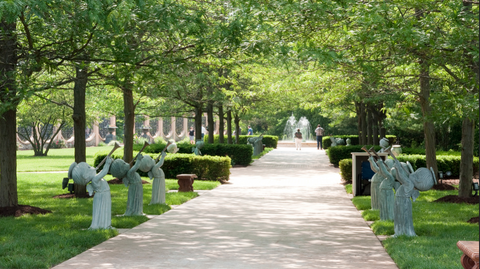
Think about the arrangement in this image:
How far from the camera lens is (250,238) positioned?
8.12 metres

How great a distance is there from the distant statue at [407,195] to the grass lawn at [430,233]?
217mm

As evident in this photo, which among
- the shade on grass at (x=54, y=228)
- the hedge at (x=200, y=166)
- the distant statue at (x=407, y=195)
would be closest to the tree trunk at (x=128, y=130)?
the hedge at (x=200, y=166)

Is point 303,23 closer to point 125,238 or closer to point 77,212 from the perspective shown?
point 125,238

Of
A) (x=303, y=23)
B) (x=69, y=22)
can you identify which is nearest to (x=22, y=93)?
(x=69, y=22)

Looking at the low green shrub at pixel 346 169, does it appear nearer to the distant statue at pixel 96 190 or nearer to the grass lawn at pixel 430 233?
the grass lawn at pixel 430 233

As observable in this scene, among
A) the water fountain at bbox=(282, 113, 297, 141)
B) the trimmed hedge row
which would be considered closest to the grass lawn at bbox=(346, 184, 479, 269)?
the trimmed hedge row

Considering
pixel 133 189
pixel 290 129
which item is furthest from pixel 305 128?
pixel 133 189

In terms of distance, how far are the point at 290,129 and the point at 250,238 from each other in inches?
2104

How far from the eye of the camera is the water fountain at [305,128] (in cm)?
5919

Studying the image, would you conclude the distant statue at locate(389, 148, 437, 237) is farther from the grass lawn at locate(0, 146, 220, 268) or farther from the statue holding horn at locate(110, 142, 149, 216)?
the statue holding horn at locate(110, 142, 149, 216)

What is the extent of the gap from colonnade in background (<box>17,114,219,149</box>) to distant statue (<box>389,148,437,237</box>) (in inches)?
1117

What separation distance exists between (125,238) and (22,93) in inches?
104

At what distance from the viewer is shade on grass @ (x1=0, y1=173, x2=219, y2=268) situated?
663 centimetres

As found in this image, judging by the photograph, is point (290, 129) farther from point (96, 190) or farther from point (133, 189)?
point (96, 190)
